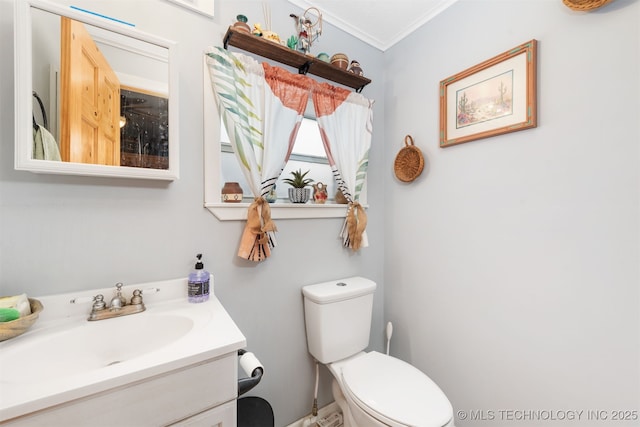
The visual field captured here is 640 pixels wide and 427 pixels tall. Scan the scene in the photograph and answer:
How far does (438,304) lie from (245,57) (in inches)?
63.9

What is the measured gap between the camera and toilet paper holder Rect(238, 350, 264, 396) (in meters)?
0.72

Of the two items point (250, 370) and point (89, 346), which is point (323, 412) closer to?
point (250, 370)

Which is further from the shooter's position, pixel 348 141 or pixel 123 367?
pixel 348 141

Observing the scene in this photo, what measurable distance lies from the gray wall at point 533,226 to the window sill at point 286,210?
48 centimetres

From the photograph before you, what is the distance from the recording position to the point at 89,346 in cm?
79

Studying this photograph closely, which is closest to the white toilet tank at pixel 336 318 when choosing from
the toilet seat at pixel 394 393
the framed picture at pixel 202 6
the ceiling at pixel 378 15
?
the toilet seat at pixel 394 393

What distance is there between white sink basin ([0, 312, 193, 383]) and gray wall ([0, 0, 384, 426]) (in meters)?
0.18

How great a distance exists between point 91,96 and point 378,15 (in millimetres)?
1473

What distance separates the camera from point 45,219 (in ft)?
2.76

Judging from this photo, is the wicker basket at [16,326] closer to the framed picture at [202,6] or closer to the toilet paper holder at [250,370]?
the toilet paper holder at [250,370]

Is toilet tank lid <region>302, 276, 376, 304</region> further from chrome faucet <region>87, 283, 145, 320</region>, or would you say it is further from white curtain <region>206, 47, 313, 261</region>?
chrome faucet <region>87, 283, 145, 320</region>

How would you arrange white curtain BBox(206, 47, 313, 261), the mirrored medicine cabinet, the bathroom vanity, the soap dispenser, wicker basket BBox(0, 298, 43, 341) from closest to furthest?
the bathroom vanity
wicker basket BBox(0, 298, 43, 341)
the mirrored medicine cabinet
the soap dispenser
white curtain BBox(206, 47, 313, 261)

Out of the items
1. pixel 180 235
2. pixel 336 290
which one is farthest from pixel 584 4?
pixel 180 235

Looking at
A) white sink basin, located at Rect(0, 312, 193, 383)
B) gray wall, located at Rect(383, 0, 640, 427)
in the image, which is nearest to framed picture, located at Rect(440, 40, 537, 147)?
gray wall, located at Rect(383, 0, 640, 427)
